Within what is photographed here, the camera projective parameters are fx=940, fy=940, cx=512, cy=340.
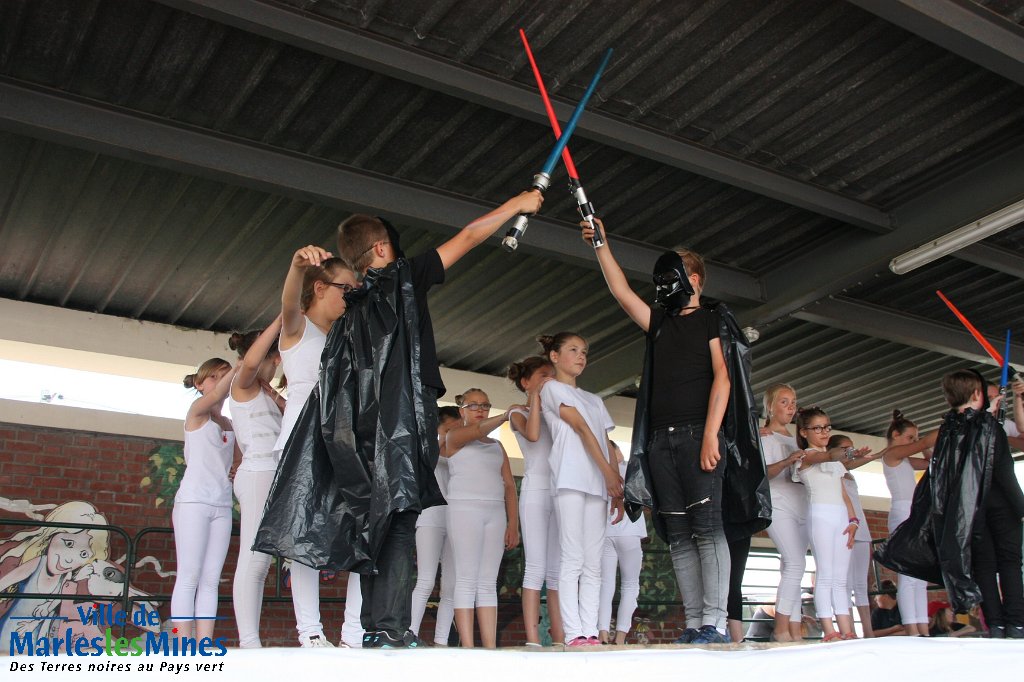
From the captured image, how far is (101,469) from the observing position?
7848 millimetres

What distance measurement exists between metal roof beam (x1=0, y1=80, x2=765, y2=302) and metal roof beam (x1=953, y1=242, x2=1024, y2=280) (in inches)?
101

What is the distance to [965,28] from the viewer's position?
4.86 m

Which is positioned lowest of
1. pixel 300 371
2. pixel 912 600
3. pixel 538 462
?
pixel 912 600

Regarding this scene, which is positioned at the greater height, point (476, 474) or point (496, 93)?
point (496, 93)

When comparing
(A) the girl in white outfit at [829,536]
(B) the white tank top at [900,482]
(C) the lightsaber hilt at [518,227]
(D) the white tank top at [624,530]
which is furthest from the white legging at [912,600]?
(C) the lightsaber hilt at [518,227]

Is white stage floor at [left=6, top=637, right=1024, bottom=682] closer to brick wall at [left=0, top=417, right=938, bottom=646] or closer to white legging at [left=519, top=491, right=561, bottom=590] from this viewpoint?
white legging at [left=519, top=491, right=561, bottom=590]

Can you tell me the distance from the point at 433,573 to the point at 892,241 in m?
4.22

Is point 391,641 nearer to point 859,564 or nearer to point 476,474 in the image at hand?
point 476,474

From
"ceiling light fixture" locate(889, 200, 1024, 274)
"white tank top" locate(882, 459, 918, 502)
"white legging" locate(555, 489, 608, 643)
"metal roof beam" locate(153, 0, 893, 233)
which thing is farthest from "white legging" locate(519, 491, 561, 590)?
"ceiling light fixture" locate(889, 200, 1024, 274)

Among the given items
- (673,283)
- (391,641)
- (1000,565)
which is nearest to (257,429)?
(391,641)

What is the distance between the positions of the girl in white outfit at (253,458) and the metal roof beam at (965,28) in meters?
3.35

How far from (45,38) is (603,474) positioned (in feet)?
12.4

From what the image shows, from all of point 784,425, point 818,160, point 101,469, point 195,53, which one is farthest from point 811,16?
point 101,469

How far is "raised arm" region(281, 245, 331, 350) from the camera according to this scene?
11.1ft
